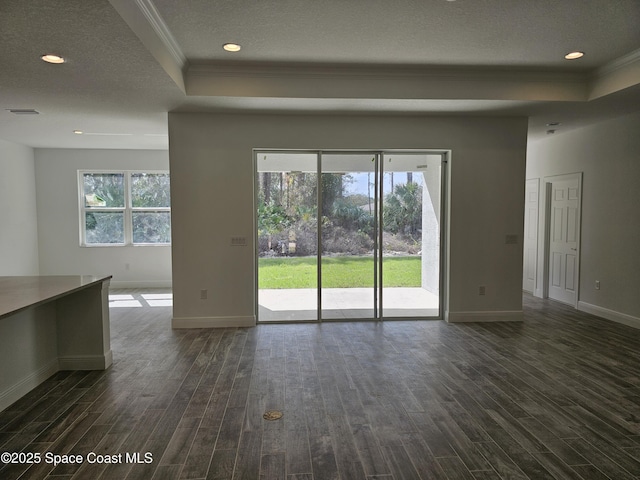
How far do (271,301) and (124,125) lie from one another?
3.26 meters

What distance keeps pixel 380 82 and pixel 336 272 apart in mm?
2482

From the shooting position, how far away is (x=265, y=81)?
437 cm

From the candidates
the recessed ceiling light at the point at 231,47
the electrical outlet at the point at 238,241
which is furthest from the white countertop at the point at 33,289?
the recessed ceiling light at the point at 231,47

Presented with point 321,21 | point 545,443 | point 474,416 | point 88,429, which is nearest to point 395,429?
point 474,416

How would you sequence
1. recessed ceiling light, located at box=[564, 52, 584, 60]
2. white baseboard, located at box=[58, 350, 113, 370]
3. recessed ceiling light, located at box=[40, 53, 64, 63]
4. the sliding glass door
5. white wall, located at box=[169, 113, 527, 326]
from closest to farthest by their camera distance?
recessed ceiling light, located at box=[40, 53, 64, 63]
white baseboard, located at box=[58, 350, 113, 370]
recessed ceiling light, located at box=[564, 52, 584, 60]
white wall, located at box=[169, 113, 527, 326]
the sliding glass door

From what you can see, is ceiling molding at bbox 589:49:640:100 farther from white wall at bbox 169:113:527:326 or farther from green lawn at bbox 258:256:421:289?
green lawn at bbox 258:256:421:289

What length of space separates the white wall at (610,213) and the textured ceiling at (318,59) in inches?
18.0

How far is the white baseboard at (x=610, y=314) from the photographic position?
5158 mm

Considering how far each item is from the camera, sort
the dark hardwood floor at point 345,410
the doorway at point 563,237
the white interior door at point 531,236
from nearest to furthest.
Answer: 1. the dark hardwood floor at point 345,410
2. the doorway at point 563,237
3. the white interior door at point 531,236

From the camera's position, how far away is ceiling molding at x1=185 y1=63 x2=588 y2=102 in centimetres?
432

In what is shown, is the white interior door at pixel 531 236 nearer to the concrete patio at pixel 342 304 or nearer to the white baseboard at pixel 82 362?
the concrete patio at pixel 342 304

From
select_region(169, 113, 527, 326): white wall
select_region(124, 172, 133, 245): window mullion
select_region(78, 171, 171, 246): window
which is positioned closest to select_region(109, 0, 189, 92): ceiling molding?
select_region(169, 113, 527, 326): white wall

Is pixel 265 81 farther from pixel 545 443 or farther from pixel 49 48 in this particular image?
pixel 545 443

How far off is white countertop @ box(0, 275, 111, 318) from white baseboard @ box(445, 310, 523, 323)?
4.23 metres
